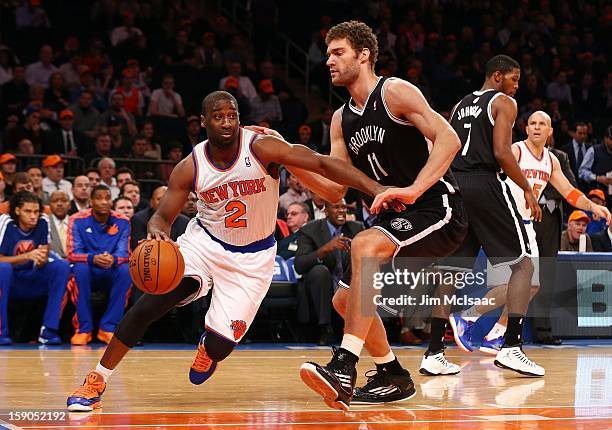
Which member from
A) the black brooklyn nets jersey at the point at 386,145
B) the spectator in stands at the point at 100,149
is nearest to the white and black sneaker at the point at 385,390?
the black brooklyn nets jersey at the point at 386,145

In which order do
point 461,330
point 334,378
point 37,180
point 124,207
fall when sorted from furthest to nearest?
point 37,180
point 124,207
point 461,330
point 334,378

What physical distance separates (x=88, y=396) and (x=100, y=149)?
764cm

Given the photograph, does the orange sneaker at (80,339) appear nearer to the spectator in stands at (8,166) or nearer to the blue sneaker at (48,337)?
the blue sneaker at (48,337)

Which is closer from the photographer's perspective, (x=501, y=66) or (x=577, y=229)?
(x=501, y=66)

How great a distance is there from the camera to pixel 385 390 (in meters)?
5.79

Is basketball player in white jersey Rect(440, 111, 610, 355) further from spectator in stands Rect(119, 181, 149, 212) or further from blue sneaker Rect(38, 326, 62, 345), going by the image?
spectator in stands Rect(119, 181, 149, 212)

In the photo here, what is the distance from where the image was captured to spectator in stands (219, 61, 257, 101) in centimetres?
1484

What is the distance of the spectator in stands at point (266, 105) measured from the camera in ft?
49.0

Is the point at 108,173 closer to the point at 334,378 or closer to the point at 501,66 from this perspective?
the point at 501,66

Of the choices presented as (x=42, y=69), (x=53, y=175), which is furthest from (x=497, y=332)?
(x=42, y=69)

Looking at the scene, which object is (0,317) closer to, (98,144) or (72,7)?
(98,144)

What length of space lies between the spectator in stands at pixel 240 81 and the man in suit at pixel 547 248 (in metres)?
5.79

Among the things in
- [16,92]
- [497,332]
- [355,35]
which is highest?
[355,35]

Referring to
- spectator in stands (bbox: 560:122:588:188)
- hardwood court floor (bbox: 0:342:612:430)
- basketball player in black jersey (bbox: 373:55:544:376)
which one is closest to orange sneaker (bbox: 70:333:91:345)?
hardwood court floor (bbox: 0:342:612:430)
